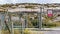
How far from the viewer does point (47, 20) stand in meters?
6.49

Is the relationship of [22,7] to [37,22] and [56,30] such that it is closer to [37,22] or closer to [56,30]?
[37,22]

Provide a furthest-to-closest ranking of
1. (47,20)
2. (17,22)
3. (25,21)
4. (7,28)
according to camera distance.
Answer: (47,20)
(25,21)
(17,22)
(7,28)

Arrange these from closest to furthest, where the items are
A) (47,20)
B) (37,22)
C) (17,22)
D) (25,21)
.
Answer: (17,22) → (25,21) → (37,22) → (47,20)

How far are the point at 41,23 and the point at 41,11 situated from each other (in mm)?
646

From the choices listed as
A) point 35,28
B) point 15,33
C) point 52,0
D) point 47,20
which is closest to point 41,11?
point 47,20

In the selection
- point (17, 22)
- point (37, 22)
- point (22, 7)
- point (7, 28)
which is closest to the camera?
point (7, 28)

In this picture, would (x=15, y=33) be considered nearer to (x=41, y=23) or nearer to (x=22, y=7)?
(x=41, y=23)

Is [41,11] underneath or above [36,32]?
above

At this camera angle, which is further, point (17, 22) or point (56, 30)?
point (56, 30)

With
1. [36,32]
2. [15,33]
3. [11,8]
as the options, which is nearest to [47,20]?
[36,32]

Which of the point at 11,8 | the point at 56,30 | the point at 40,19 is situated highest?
the point at 11,8

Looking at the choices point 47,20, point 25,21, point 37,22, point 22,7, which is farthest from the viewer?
point 22,7

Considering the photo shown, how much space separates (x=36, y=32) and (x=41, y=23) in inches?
20.5

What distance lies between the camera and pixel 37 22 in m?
5.98
